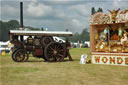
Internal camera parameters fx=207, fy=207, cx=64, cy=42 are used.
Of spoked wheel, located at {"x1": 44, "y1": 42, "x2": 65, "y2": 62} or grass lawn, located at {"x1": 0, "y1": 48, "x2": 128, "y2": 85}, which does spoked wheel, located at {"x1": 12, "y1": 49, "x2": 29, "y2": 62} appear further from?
grass lawn, located at {"x1": 0, "y1": 48, "x2": 128, "y2": 85}

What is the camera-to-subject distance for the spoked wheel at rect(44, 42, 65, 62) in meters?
14.5

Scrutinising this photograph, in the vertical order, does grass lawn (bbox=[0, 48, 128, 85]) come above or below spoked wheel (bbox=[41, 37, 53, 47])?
below

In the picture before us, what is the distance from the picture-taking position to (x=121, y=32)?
13078mm

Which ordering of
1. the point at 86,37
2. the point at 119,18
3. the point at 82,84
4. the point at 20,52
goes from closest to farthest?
1. the point at 82,84
2. the point at 119,18
3. the point at 20,52
4. the point at 86,37

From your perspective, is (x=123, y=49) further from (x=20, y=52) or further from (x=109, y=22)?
(x=20, y=52)

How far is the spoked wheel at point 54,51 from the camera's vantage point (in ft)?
47.6

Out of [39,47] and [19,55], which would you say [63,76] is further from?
[19,55]

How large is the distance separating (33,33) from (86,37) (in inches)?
5621

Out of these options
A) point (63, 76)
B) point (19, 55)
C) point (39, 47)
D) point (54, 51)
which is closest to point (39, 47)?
point (39, 47)

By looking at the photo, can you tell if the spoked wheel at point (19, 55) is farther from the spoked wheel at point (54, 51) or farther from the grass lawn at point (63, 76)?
the grass lawn at point (63, 76)

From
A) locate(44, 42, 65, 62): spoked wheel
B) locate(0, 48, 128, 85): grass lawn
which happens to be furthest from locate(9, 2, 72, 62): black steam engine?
locate(0, 48, 128, 85): grass lawn

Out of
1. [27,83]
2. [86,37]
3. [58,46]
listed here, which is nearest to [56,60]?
[58,46]

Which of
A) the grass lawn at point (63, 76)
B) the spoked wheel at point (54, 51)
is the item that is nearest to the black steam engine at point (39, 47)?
the spoked wheel at point (54, 51)

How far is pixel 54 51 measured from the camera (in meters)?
14.6
